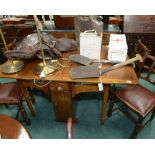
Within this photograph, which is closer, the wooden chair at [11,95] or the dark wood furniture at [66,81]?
the dark wood furniture at [66,81]

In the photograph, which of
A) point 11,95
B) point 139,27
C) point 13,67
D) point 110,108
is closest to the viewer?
point 13,67

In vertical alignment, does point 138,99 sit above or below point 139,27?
below

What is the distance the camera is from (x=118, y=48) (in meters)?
1.57

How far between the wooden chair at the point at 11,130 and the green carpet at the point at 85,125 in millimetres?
787

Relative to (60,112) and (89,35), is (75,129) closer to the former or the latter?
(60,112)

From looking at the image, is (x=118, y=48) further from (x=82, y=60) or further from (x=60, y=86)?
(x=60, y=86)

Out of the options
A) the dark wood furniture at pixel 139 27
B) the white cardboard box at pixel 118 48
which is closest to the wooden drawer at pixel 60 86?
the white cardboard box at pixel 118 48

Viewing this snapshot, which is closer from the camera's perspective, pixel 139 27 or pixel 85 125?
pixel 85 125

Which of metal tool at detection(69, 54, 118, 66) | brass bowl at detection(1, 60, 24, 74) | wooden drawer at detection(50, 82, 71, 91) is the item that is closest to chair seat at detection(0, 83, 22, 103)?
brass bowl at detection(1, 60, 24, 74)

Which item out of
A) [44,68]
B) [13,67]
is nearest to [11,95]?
[13,67]

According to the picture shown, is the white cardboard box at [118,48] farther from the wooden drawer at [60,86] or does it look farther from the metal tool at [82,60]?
the wooden drawer at [60,86]

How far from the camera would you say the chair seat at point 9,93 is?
1778 millimetres

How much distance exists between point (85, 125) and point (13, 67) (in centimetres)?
106

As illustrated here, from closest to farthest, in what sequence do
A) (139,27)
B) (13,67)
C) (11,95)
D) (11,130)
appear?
(11,130), (13,67), (11,95), (139,27)
